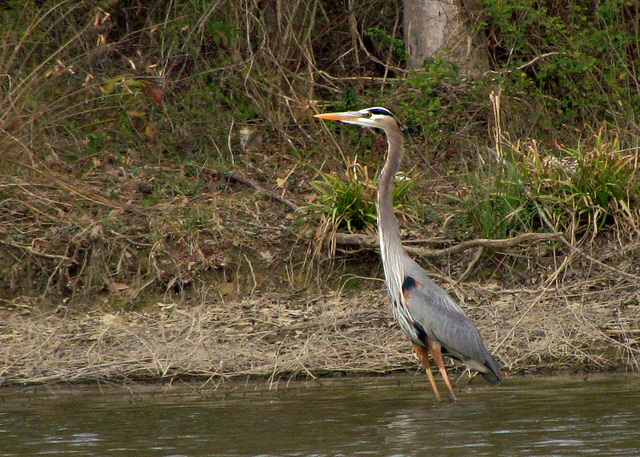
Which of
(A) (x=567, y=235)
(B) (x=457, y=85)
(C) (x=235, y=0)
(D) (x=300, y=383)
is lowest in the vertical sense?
(D) (x=300, y=383)

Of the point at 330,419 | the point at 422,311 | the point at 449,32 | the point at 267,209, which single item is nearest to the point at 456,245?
A: the point at 422,311

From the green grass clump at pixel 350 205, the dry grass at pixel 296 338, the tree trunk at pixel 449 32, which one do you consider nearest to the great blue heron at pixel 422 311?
the dry grass at pixel 296 338

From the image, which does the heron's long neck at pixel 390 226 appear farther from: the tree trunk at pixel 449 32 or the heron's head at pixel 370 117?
the tree trunk at pixel 449 32

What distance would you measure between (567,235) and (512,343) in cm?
150

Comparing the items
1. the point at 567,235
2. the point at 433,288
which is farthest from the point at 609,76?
the point at 433,288

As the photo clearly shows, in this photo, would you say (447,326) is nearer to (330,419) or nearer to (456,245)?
(330,419)

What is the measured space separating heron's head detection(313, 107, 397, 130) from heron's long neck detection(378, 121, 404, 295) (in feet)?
0.40

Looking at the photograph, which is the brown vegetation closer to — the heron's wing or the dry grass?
the dry grass

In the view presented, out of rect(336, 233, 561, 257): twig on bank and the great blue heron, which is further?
rect(336, 233, 561, 257): twig on bank

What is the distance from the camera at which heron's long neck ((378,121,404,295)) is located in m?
7.10

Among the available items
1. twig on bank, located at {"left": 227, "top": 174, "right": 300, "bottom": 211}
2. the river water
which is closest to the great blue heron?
the river water

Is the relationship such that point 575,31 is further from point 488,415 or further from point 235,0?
point 488,415

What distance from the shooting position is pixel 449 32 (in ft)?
38.1

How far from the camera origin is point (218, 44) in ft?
39.9
